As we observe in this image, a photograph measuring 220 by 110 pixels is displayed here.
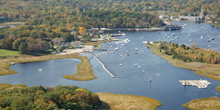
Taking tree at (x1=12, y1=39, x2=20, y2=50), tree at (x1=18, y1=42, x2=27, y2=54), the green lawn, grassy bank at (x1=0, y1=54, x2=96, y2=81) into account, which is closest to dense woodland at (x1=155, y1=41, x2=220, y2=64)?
grassy bank at (x1=0, y1=54, x2=96, y2=81)

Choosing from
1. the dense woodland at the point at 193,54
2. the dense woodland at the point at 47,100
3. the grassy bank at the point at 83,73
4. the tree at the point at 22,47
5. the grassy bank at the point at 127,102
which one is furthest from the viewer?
the tree at the point at 22,47

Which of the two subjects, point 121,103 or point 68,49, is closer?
point 121,103

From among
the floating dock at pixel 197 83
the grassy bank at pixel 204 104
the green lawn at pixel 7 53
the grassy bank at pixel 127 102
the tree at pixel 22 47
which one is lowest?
the grassy bank at pixel 204 104

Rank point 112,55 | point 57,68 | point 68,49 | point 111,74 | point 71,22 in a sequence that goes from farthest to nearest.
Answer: point 71,22 → point 68,49 → point 112,55 → point 57,68 → point 111,74

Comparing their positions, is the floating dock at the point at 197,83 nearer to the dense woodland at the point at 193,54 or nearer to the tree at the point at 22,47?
the dense woodland at the point at 193,54

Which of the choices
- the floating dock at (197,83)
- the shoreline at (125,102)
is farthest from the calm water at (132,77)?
the shoreline at (125,102)

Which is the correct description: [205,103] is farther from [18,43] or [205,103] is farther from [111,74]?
[18,43]

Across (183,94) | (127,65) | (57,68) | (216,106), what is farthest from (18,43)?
(216,106)
